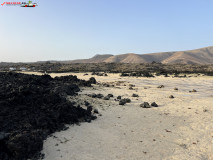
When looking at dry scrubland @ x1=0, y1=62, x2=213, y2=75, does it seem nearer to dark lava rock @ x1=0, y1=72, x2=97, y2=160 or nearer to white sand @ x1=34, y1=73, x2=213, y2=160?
white sand @ x1=34, y1=73, x2=213, y2=160

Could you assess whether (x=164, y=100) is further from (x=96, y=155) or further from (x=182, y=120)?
(x=96, y=155)

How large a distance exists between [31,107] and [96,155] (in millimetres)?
4999

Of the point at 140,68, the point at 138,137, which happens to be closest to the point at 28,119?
the point at 138,137

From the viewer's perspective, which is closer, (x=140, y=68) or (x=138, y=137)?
(x=138, y=137)

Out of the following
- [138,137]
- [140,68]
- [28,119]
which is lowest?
[138,137]

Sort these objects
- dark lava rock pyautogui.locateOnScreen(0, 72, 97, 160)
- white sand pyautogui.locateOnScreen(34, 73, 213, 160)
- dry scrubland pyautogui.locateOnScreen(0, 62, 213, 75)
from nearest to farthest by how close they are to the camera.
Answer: dark lava rock pyautogui.locateOnScreen(0, 72, 97, 160) → white sand pyautogui.locateOnScreen(34, 73, 213, 160) → dry scrubland pyautogui.locateOnScreen(0, 62, 213, 75)

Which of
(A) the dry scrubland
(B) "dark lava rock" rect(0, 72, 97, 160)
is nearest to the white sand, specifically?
(B) "dark lava rock" rect(0, 72, 97, 160)

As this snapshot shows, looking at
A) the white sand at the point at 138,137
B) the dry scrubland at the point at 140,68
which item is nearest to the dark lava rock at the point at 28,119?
the white sand at the point at 138,137

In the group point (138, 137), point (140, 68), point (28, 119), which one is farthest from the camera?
point (140, 68)

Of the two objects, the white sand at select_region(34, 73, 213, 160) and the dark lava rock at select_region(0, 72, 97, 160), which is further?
the white sand at select_region(34, 73, 213, 160)

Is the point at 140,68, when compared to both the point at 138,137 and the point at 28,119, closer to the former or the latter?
the point at 138,137

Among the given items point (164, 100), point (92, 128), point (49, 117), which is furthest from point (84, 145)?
point (164, 100)

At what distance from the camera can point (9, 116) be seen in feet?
28.6

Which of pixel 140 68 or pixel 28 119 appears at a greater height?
pixel 140 68
